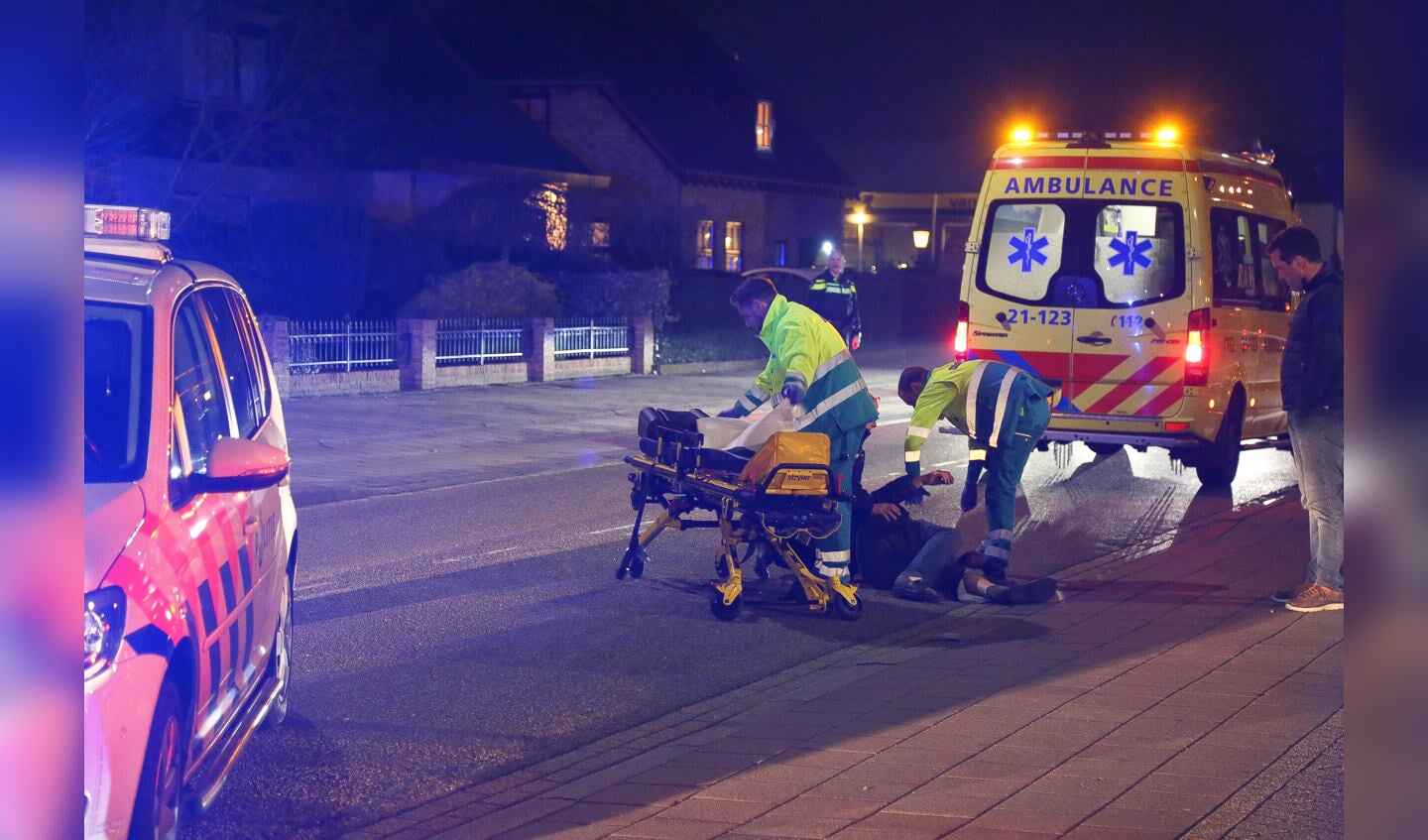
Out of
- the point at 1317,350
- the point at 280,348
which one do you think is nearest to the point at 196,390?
the point at 1317,350

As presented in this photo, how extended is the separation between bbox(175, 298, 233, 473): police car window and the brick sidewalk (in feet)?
4.09

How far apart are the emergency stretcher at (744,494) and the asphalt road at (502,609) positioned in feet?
0.61

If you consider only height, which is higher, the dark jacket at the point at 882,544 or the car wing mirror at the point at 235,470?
the car wing mirror at the point at 235,470

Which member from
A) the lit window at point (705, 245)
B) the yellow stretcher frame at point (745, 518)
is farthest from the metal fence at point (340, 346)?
the lit window at point (705, 245)

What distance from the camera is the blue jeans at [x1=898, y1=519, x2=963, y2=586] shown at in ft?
27.5

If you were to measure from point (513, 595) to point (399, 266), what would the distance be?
2107 centimetres

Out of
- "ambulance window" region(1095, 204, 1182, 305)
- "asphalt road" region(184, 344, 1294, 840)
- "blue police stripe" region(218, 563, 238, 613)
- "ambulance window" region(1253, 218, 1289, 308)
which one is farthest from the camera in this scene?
"ambulance window" region(1253, 218, 1289, 308)

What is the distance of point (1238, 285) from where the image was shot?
43.3 ft

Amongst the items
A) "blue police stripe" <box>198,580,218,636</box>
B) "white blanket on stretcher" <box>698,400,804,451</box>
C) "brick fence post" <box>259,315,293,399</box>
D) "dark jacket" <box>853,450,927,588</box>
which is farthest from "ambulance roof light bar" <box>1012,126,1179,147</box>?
"brick fence post" <box>259,315,293,399</box>

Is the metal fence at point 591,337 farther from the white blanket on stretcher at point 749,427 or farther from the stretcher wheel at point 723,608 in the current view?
the stretcher wheel at point 723,608

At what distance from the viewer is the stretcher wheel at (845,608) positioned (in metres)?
7.87

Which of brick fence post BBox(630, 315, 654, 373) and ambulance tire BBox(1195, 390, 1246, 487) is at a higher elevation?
brick fence post BBox(630, 315, 654, 373)

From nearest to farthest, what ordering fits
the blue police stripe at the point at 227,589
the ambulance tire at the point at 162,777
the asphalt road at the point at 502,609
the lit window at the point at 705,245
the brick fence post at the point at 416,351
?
the ambulance tire at the point at 162,777, the blue police stripe at the point at 227,589, the asphalt road at the point at 502,609, the brick fence post at the point at 416,351, the lit window at the point at 705,245

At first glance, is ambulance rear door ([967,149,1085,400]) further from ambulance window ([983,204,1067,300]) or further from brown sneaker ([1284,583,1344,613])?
brown sneaker ([1284,583,1344,613])
